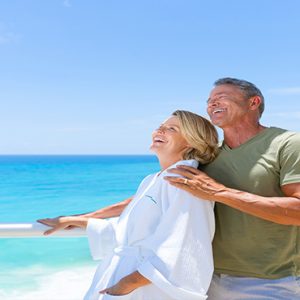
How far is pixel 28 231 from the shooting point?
182 centimetres

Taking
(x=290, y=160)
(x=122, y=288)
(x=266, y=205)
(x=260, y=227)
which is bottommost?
(x=122, y=288)

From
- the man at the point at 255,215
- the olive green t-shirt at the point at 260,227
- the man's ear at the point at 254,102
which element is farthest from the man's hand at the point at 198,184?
the man's ear at the point at 254,102

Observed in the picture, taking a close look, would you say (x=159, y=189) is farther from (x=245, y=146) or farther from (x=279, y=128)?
(x=279, y=128)

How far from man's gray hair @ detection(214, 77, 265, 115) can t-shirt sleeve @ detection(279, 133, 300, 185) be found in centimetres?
28

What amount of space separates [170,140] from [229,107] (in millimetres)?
290

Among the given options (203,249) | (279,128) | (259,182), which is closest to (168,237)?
(203,249)

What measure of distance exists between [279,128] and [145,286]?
0.84 metres

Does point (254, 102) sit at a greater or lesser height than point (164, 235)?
greater

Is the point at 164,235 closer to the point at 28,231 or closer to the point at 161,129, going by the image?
the point at 161,129

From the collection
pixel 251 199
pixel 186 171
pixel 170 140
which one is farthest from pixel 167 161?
pixel 251 199

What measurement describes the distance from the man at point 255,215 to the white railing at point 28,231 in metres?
0.56

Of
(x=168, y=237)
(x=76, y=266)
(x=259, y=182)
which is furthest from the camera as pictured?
(x=76, y=266)

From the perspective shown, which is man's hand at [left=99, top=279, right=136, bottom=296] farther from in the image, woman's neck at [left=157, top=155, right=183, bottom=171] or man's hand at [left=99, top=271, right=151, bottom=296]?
woman's neck at [left=157, top=155, right=183, bottom=171]

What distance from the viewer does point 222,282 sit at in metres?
1.75
